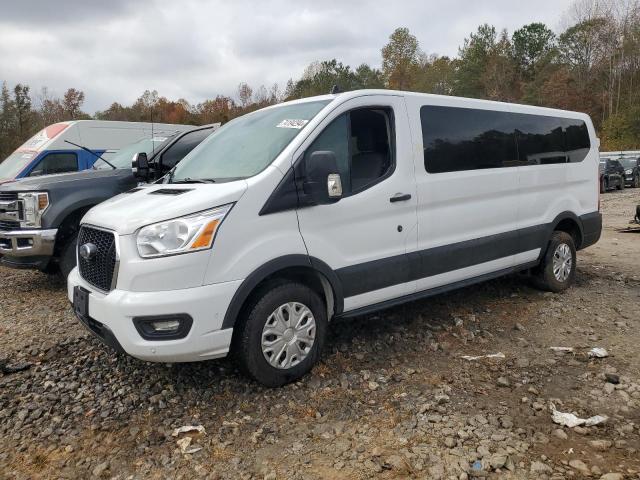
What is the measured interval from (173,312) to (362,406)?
1353 millimetres

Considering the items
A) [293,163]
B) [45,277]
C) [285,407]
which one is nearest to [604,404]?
[285,407]

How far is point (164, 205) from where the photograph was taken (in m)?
3.27

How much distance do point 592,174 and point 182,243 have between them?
5.17 m

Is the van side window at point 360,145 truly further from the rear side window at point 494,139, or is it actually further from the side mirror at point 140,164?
the side mirror at point 140,164

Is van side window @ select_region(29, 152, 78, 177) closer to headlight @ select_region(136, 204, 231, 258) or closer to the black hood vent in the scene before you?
the black hood vent

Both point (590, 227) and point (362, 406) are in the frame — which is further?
point (590, 227)

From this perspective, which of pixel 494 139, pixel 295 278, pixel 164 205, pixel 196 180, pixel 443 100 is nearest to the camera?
pixel 164 205

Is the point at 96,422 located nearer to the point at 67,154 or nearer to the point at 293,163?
the point at 293,163

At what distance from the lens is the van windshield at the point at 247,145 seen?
3.68 m

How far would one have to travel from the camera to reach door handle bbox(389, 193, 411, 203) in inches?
158

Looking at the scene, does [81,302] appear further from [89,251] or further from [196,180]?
[196,180]

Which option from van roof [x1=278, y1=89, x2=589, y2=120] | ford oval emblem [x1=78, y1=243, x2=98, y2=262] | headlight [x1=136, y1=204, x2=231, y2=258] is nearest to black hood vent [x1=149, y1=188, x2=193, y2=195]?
headlight [x1=136, y1=204, x2=231, y2=258]

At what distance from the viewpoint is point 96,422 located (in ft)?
10.5

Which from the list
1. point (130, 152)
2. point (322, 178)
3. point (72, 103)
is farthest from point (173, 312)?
point (72, 103)
